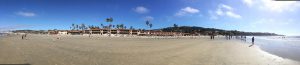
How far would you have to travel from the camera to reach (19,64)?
11148 millimetres

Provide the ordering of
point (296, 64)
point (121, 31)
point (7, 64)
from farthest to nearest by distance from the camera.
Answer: point (121, 31)
point (296, 64)
point (7, 64)

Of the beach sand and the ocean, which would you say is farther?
the ocean

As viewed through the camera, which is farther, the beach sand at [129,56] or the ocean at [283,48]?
the ocean at [283,48]

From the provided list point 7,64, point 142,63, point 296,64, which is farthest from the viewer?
point 296,64

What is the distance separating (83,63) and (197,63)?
4806 millimetres

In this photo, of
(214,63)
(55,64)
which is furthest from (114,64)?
(214,63)

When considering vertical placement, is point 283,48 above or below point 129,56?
below

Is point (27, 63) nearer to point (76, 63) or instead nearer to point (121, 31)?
point (76, 63)

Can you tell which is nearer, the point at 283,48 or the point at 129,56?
the point at 129,56

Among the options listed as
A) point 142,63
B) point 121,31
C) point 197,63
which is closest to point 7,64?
point 142,63

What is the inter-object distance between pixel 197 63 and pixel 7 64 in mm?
7558

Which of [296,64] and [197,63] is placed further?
[296,64]

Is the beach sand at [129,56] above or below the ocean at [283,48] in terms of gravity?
above

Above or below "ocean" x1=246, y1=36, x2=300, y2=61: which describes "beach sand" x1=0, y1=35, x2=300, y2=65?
above
